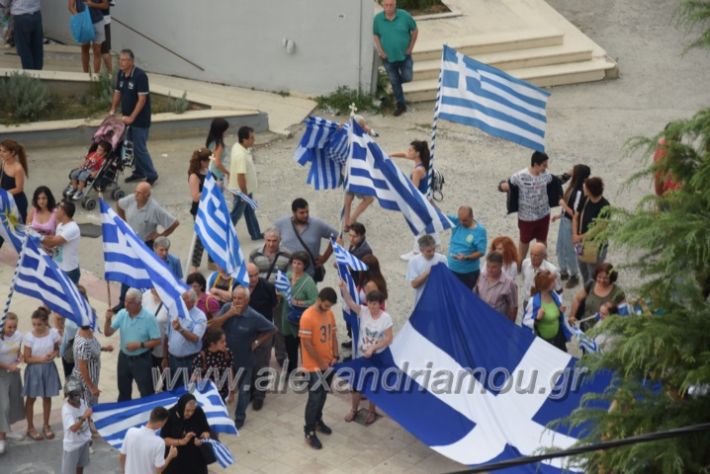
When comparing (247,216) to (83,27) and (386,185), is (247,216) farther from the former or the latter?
(83,27)

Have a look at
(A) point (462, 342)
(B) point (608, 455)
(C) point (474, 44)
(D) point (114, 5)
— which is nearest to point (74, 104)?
(D) point (114, 5)

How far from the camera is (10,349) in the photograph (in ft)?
41.7

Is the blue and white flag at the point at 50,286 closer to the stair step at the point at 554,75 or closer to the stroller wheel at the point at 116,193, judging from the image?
the stroller wheel at the point at 116,193

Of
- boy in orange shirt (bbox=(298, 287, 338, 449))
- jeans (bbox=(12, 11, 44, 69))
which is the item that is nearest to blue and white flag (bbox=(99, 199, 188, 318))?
boy in orange shirt (bbox=(298, 287, 338, 449))

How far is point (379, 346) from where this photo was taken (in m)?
13.1

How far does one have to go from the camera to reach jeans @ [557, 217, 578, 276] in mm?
15734

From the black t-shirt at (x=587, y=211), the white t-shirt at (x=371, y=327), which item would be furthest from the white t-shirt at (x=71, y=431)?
the black t-shirt at (x=587, y=211)

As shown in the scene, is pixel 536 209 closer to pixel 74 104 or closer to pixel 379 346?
pixel 379 346

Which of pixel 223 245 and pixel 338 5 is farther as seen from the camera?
pixel 338 5

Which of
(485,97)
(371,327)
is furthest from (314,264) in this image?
(485,97)

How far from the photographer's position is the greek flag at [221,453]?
11.8 m

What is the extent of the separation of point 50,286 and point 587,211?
6079 mm

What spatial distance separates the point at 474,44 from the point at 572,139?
2.74 meters

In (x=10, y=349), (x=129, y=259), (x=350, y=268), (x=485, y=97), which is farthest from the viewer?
(x=485, y=97)
